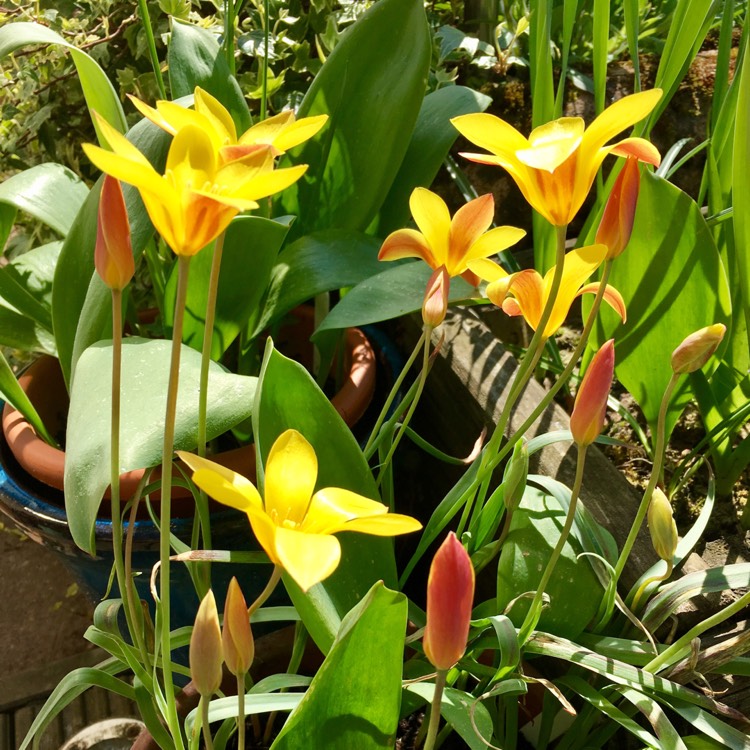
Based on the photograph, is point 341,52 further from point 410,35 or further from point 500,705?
point 500,705

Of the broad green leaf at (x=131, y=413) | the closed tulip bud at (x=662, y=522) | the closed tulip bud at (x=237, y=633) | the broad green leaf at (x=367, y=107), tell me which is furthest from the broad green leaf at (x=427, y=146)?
the closed tulip bud at (x=237, y=633)

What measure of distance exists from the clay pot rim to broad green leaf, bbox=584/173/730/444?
0.83 feet

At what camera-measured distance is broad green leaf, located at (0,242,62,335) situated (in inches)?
33.3

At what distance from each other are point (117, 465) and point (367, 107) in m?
0.55

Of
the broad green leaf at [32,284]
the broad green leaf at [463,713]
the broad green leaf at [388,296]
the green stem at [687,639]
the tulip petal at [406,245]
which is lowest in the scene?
the broad green leaf at [463,713]

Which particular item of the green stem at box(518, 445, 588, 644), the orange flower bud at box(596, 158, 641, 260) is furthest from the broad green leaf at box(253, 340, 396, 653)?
the orange flower bud at box(596, 158, 641, 260)

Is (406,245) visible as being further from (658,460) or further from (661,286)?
(661,286)

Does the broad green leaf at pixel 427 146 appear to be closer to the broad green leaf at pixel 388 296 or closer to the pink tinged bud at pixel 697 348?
the broad green leaf at pixel 388 296

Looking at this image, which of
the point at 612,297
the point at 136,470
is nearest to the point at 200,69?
the point at 136,470

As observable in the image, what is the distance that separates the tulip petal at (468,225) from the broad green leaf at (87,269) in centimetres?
31

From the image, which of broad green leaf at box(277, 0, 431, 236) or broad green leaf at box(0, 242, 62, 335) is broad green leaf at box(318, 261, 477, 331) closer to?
broad green leaf at box(277, 0, 431, 236)

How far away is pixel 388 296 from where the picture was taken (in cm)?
72

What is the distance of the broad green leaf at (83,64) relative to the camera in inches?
26.8

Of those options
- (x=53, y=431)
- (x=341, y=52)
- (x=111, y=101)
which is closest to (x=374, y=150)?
(x=341, y=52)
